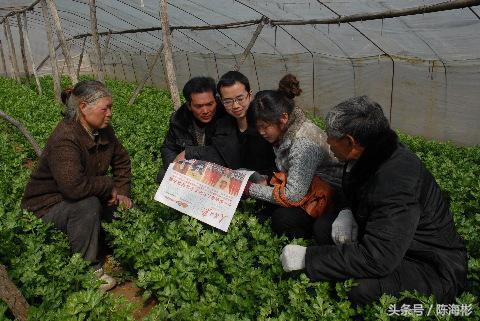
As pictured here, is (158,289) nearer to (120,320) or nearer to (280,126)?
(120,320)

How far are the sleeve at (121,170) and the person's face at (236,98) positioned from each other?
4.03ft

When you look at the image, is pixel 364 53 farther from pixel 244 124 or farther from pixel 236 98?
pixel 236 98

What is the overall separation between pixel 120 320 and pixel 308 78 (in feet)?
28.8

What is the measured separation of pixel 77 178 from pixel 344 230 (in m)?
2.09

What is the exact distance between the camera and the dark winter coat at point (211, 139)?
3713mm

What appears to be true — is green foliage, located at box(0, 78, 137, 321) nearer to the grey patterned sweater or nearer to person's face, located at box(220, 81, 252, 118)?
the grey patterned sweater

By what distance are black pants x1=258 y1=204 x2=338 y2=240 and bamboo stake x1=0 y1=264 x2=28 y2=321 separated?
69.0 inches

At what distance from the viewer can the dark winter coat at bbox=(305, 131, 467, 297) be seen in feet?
7.14

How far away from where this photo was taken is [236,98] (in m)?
3.43

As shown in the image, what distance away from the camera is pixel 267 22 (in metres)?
8.11

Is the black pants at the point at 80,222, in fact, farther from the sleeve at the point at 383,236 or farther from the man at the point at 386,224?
the sleeve at the point at 383,236

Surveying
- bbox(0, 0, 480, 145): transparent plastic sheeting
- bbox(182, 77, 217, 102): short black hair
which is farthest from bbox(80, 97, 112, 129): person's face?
bbox(0, 0, 480, 145): transparent plastic sheeting

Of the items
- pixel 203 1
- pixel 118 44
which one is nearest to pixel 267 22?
pixel 203 1

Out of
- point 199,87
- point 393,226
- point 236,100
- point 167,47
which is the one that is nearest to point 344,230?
point 393,226
